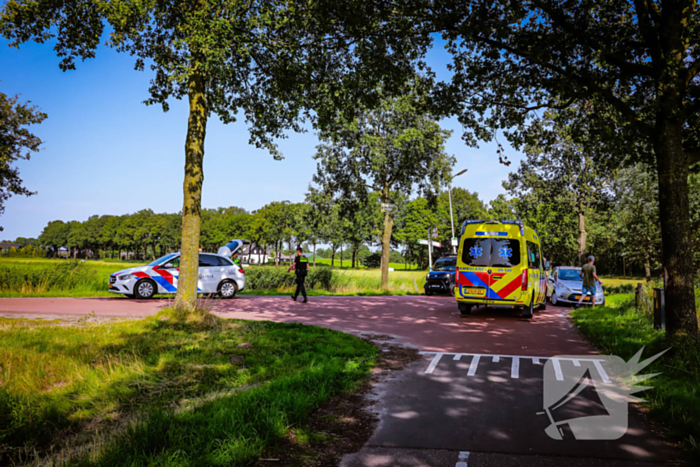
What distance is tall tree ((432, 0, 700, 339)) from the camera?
7199mm

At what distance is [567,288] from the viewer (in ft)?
59.9

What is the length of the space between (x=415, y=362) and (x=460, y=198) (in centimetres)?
7495

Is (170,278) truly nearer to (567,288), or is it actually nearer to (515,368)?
(515,368)

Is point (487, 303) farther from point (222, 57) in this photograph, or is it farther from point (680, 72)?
point (222, 57)

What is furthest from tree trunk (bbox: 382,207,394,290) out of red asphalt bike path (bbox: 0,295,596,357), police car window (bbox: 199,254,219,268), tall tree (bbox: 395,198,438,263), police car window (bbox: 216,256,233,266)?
tall tree (bbox: 395,198,438,263)

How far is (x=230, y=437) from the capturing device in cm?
384

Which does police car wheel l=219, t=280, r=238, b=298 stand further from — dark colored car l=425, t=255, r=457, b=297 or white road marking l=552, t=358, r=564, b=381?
white road marking l=552, t=358, r=564, b=381

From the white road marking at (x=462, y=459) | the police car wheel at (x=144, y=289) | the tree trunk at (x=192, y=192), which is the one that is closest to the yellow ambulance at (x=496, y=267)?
the tree trunk at (x=192, y=192)

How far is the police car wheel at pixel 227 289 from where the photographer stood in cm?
1738

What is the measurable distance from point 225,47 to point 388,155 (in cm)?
1558

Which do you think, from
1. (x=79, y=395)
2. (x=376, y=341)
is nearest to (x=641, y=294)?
(x=376, y=341)

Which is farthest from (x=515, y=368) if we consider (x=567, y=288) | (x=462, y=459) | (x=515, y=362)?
(x=567, y=288)
